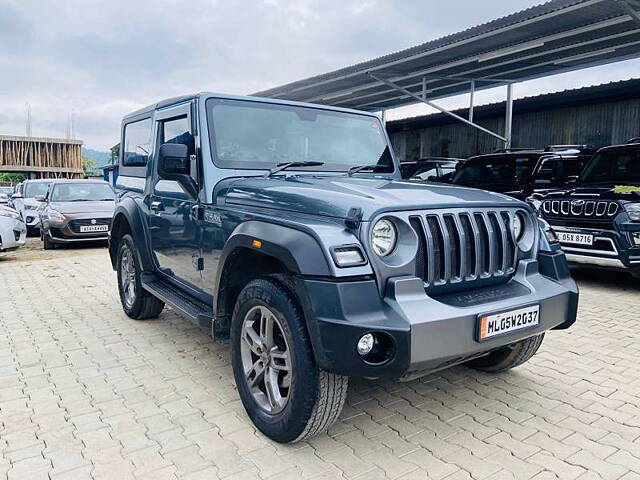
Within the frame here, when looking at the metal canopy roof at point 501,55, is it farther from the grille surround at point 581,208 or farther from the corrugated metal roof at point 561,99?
the grille surround at point 581,208

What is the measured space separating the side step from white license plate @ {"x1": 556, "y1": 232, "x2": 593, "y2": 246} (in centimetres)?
484

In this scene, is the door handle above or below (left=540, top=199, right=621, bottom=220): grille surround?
below

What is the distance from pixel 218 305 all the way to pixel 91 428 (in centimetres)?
98

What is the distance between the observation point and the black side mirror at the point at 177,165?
127 inches

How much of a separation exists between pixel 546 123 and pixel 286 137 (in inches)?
466

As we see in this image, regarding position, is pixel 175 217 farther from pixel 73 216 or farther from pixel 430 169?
pixel 73 216

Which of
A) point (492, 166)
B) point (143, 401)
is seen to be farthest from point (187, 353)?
point (492, 166)

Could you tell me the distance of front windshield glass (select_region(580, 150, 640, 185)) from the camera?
6.54 m

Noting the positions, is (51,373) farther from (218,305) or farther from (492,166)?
(492,166)

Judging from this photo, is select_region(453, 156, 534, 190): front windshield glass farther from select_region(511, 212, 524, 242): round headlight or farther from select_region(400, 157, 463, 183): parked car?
select_region(511, 212, 524, 242): round headlight

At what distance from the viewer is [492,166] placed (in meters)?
8.30

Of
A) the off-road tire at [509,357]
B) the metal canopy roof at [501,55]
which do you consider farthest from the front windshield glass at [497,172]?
the off-road tire at [509,357]

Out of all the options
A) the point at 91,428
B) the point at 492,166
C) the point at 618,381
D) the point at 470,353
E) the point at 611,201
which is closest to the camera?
the point at 470,353

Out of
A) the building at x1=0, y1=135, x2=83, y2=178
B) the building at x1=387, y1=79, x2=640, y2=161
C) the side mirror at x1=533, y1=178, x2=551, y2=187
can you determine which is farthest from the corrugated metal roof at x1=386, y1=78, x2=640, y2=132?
the building at x1=0, y1=135, x2=83, y2=178
